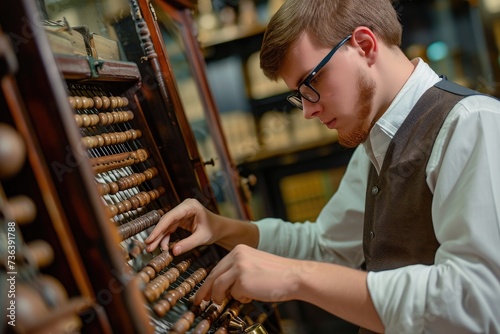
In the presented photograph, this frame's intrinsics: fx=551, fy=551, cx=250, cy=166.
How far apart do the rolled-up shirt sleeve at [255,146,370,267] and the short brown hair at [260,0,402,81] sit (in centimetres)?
55

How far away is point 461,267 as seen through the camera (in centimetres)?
126

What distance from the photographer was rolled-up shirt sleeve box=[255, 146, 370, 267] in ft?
6.63

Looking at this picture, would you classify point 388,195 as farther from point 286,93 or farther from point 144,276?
point 286,93

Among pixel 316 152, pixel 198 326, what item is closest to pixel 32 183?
pixel 198 326

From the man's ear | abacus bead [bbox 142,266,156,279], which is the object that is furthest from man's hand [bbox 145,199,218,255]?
the man's ear

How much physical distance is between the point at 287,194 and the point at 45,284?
3950 millimetres

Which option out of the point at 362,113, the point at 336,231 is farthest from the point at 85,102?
the point at 336,231

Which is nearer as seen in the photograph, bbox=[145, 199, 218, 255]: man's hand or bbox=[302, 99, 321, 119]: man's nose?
bbox=[145, 199, 218, 255]: man's hand

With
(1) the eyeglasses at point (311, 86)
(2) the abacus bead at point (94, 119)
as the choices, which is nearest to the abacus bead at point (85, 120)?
(2) the abacus bead at point (94, 119)

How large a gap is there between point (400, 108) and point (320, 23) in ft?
1.09

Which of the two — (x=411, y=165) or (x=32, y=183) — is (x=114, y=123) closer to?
(x=32, y=183)

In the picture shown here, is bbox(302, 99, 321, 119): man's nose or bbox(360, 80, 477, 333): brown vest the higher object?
bbox(302, 99, 321, 119): man's nose

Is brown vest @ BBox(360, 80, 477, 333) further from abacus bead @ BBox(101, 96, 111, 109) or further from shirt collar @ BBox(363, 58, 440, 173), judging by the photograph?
abacus bead @ BBox(101, 96, 111, 109)

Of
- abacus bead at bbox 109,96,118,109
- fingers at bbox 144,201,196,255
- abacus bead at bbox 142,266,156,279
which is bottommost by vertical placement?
abacus bead at bbox 142,266,156,279
